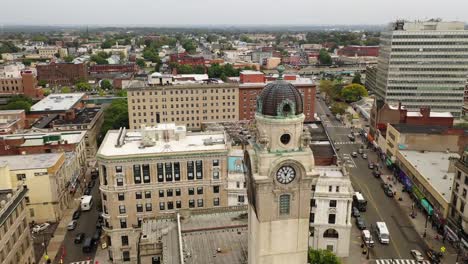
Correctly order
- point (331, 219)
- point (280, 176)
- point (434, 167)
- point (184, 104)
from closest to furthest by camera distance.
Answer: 1. point (280, 176)
2. point (331, 219)
3. point (434, 167)
4. point (184, 104)

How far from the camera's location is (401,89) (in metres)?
168

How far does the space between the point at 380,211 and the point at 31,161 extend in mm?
77202

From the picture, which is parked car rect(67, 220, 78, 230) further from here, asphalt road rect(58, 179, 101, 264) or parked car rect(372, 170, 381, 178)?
parked car rect(372, 170, 381, 178)

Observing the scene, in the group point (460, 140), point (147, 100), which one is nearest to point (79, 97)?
point (147, 100)

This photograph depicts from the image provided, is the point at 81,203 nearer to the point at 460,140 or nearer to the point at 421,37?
the point at 460,140

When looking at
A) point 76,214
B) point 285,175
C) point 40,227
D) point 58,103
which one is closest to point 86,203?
point 76,214

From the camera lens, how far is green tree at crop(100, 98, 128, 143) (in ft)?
471

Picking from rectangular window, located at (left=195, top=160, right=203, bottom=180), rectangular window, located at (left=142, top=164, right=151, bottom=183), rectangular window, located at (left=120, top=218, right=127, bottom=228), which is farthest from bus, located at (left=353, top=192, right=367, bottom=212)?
rectangular window, located at (left=120, top=218, right=127, bottom=228)

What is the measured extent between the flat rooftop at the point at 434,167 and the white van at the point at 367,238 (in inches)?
653

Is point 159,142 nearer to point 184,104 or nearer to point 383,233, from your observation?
point 383,233

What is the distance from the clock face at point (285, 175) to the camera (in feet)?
128

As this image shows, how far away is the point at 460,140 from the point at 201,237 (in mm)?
83521

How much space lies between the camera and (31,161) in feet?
282

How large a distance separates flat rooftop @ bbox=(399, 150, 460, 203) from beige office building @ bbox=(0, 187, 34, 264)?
77.1 meters
